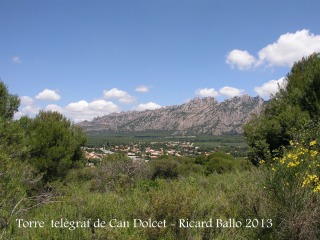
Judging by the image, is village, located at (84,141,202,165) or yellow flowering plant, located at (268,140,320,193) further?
village, located at (84,141,202,165)

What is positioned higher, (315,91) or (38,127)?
(315,91)

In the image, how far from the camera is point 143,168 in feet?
89.6

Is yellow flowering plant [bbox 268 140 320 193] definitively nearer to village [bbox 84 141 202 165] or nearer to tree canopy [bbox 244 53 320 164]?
tree canopy [bbox 244 53 320 164]

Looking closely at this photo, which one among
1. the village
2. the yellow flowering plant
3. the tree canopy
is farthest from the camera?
the village

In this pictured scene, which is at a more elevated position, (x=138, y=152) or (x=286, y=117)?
(x=286, y=117)

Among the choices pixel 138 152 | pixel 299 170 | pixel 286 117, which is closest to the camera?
pixel 299 170

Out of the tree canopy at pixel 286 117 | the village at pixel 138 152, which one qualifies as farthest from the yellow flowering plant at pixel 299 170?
the village at pixel 138 152

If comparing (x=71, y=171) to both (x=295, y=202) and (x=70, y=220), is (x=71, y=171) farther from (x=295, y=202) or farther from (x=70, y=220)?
(x=295, y=202)

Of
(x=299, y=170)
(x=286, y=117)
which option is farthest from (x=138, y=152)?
(x=299, y=170)

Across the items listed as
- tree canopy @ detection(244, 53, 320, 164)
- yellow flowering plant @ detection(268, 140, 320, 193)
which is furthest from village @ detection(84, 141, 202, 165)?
yellow flowering plant @ detection(268, 140, 320, 193)

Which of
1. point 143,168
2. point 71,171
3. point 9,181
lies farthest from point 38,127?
point 9,181

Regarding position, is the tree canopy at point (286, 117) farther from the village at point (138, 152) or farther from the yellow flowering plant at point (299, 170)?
the village at point (138, 152)

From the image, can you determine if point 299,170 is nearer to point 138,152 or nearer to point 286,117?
point 286,117

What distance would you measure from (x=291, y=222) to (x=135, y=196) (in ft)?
10.3
